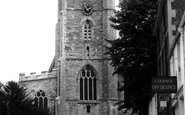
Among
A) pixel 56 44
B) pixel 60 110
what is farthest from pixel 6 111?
pixel 56 44

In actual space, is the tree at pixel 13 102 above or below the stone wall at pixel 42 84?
below

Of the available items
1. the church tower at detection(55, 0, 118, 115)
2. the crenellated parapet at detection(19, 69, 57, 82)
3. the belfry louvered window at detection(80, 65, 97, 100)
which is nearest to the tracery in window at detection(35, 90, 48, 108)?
the crenellated parapet at detection(19, 69, 57, 82)

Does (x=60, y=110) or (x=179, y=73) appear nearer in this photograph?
(x=179, y=73)

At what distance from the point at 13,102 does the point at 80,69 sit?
58.5 ft

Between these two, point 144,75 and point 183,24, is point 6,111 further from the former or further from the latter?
point 183,24

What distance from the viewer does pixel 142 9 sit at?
3509 centimetres

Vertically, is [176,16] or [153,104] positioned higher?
[176,16]

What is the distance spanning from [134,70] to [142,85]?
1.03 meters

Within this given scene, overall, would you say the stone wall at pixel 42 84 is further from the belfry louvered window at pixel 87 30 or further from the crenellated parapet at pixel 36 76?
the belfry louvered window at pixel 87 30

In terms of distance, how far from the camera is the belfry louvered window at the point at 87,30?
Result: 6669cm

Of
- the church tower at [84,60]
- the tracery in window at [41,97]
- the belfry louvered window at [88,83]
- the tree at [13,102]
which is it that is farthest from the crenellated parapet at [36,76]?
the tree at [13,102]

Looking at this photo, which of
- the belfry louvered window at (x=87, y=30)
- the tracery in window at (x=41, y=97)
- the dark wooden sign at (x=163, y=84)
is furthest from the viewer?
the belfry louvered window at (x=87, y=30)

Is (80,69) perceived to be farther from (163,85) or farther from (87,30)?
(163,85)

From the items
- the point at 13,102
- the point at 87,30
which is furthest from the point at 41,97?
the point at 13,102
